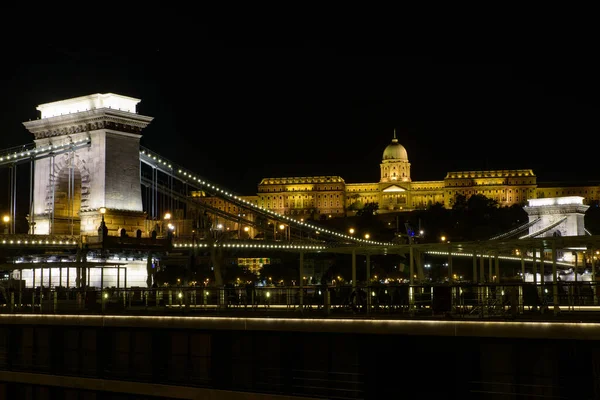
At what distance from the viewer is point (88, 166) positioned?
211 feet

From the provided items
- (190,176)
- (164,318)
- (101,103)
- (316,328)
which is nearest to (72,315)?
(164,318)

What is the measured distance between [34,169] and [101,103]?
779 cm

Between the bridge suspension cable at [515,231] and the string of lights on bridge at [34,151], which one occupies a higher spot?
the string of lights on bridge at [34,151]

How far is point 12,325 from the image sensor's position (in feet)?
104

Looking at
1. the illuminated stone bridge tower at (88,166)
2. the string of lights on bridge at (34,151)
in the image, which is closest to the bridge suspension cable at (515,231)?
the illuminated stone bridge tower at (88,166)

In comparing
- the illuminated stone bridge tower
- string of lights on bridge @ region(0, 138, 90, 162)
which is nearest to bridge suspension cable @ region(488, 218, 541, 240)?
the illuminated stone bridge tower

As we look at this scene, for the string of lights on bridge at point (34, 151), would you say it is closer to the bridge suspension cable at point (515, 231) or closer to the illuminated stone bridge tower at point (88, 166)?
the illuminated stone bridge tower at point (88, 166)

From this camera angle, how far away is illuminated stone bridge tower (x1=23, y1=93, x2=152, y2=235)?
63.3m

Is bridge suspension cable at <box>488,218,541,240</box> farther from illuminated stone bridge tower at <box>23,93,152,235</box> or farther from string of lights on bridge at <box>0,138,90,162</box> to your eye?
string of lights on bridge at <box>0,138,90,162</box>

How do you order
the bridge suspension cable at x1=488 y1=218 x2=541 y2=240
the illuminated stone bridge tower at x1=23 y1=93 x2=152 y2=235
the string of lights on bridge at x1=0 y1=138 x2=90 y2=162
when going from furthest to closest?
the bridge suspension cable at x1=488 y1=218 x2=541 y2=240 < the illuminated stone bridge tower at x1=23 y1=93 x2=152 y2=235 < the string of lights on bridge at x1=0 y1=138 x2=90 y2=162

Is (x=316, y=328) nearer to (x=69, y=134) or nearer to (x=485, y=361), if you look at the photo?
(x=485, y=361)

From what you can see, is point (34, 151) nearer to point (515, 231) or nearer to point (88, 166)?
point (88, 166)

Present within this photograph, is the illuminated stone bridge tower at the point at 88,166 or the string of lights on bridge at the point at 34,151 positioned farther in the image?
the illuminated stone bridge tower at the point at 88,166

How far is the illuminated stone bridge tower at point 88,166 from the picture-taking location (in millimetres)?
63312
